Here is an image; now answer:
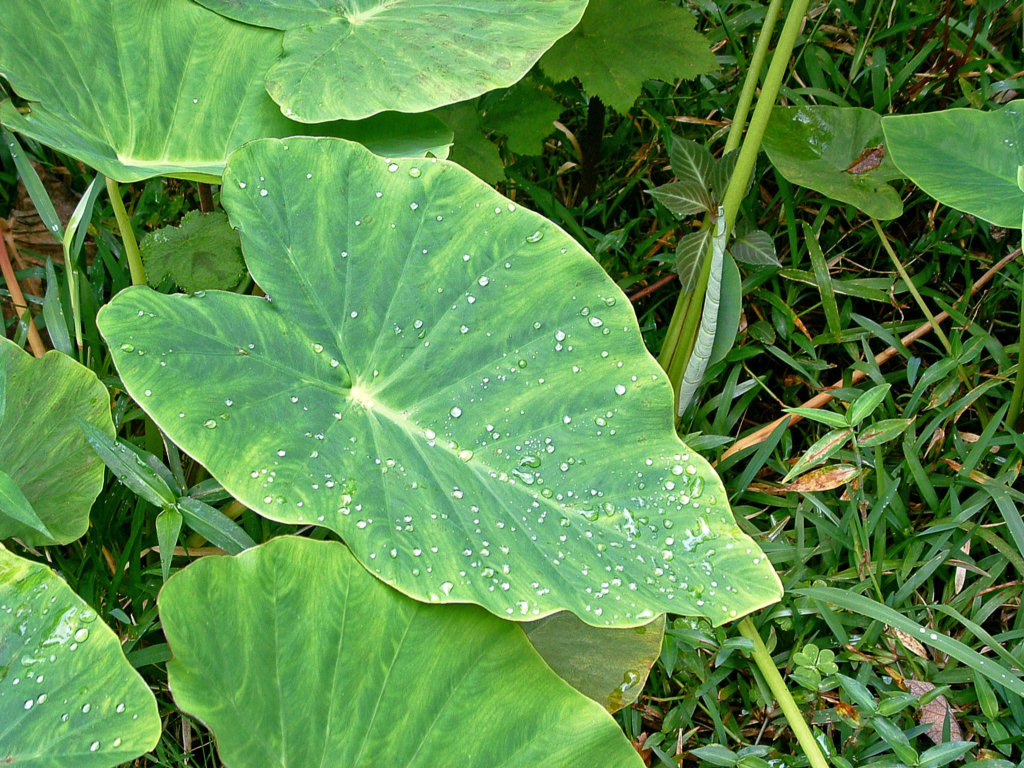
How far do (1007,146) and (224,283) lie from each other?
122 centimetres

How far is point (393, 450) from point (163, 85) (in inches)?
27.3

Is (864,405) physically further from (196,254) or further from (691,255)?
(196,254)

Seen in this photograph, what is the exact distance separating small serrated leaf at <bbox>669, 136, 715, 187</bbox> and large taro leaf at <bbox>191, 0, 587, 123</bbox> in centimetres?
31

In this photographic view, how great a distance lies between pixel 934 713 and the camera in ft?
4.03

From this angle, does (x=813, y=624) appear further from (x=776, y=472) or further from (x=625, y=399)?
(x=625, y=399)

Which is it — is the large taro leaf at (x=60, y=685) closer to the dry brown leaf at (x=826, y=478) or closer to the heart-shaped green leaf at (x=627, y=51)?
the dry brown leaf at (x=826, y=478)

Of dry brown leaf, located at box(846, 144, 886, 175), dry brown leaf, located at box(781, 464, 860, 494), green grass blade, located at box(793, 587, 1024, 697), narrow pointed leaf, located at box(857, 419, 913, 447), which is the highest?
dry brown leaf, located at box(846, 144, 886, 175)

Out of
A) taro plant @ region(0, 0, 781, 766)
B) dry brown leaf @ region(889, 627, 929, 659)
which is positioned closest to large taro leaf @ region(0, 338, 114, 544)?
taro plant @ region(0, 0, 781, 766)

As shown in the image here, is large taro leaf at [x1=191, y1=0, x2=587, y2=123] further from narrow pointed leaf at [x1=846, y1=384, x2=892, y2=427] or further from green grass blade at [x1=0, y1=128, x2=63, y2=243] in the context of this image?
narrow pointed leaf at [x1=846, y1=384, x2=892, y2=427]

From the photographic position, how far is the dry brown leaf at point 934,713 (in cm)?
120

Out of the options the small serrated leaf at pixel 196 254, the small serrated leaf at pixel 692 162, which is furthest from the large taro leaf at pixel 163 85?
the small serrated leaf at pixel 692 162

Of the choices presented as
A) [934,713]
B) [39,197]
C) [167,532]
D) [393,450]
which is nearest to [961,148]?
[934,713]

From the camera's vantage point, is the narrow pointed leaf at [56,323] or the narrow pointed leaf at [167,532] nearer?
the narrow pointed leaf at [167,532]

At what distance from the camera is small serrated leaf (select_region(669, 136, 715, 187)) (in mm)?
1451
